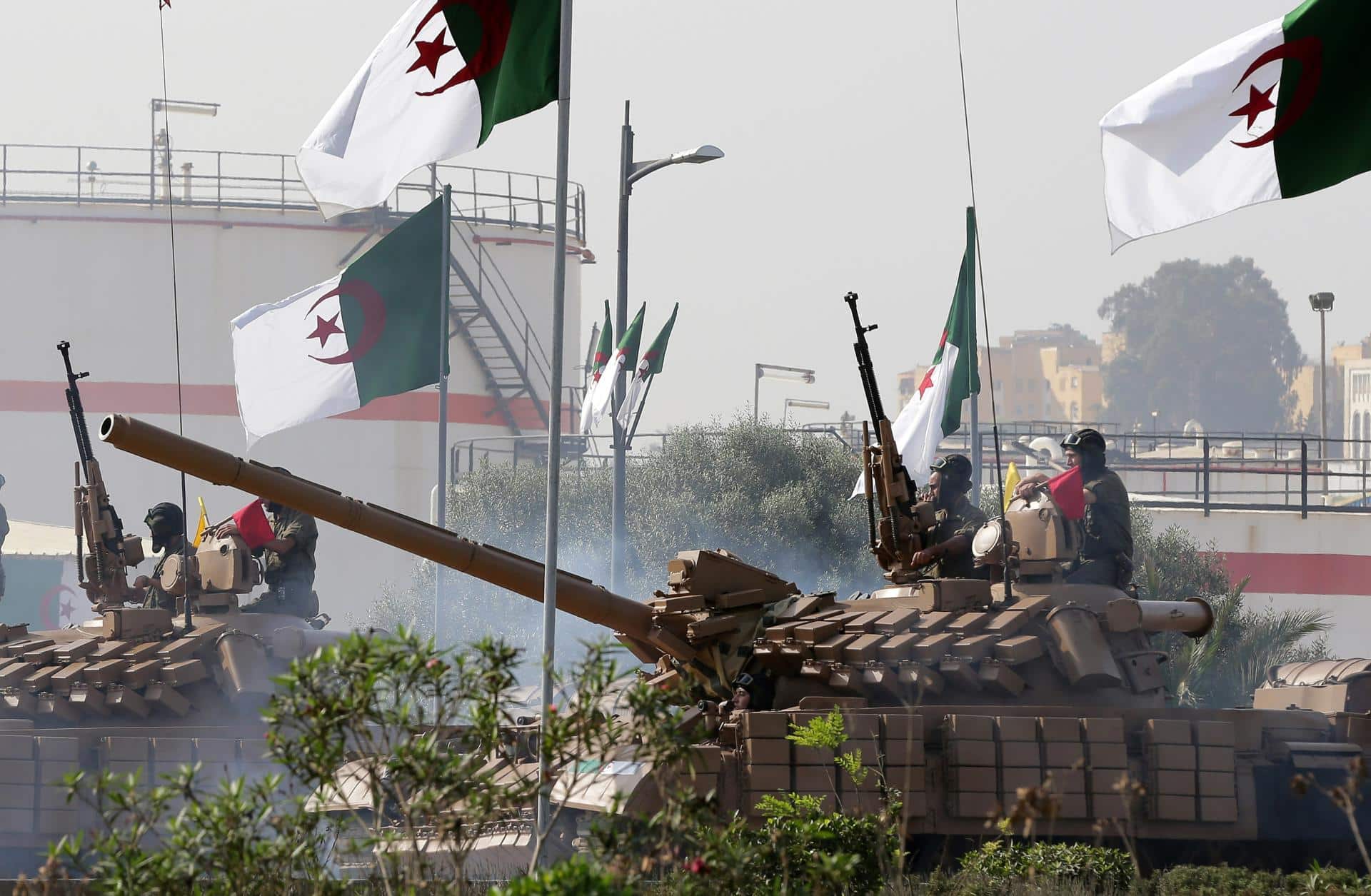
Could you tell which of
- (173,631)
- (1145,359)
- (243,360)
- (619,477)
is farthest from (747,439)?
(1145,359)

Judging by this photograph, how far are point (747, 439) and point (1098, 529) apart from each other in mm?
18973

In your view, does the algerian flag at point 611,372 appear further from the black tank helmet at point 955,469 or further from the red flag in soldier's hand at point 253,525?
the black tank helmet at point 955,469

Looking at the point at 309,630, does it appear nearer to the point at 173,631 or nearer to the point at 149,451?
the point at 173,631

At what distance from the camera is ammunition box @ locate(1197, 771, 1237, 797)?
11836 millimetres

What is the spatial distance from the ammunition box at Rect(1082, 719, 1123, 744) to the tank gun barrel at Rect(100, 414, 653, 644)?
304 centimetres

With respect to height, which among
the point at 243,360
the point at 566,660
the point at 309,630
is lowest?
the point at 566,660

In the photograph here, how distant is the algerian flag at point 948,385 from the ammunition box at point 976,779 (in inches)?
383

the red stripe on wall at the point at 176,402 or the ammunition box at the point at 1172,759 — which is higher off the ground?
the red stripe on wall at the point at 176,402

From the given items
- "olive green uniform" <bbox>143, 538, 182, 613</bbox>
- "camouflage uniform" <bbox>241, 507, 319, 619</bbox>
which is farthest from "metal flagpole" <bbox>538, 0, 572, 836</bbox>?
"olive green uniform" <bbox>143, 538, 182, 613</bbox>

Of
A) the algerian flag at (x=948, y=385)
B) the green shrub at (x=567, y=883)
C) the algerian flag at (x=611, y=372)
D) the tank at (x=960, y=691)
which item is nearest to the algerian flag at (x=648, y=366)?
the algerian flag at (x=611, y=372)

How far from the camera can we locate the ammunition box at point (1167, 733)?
469 inches

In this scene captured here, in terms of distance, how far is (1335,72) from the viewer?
1146cm

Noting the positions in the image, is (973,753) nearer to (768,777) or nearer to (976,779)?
(976,779)

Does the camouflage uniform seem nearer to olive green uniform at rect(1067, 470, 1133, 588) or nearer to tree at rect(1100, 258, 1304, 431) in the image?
olive green uniform at rect(1067, 470, 1133, 588)
